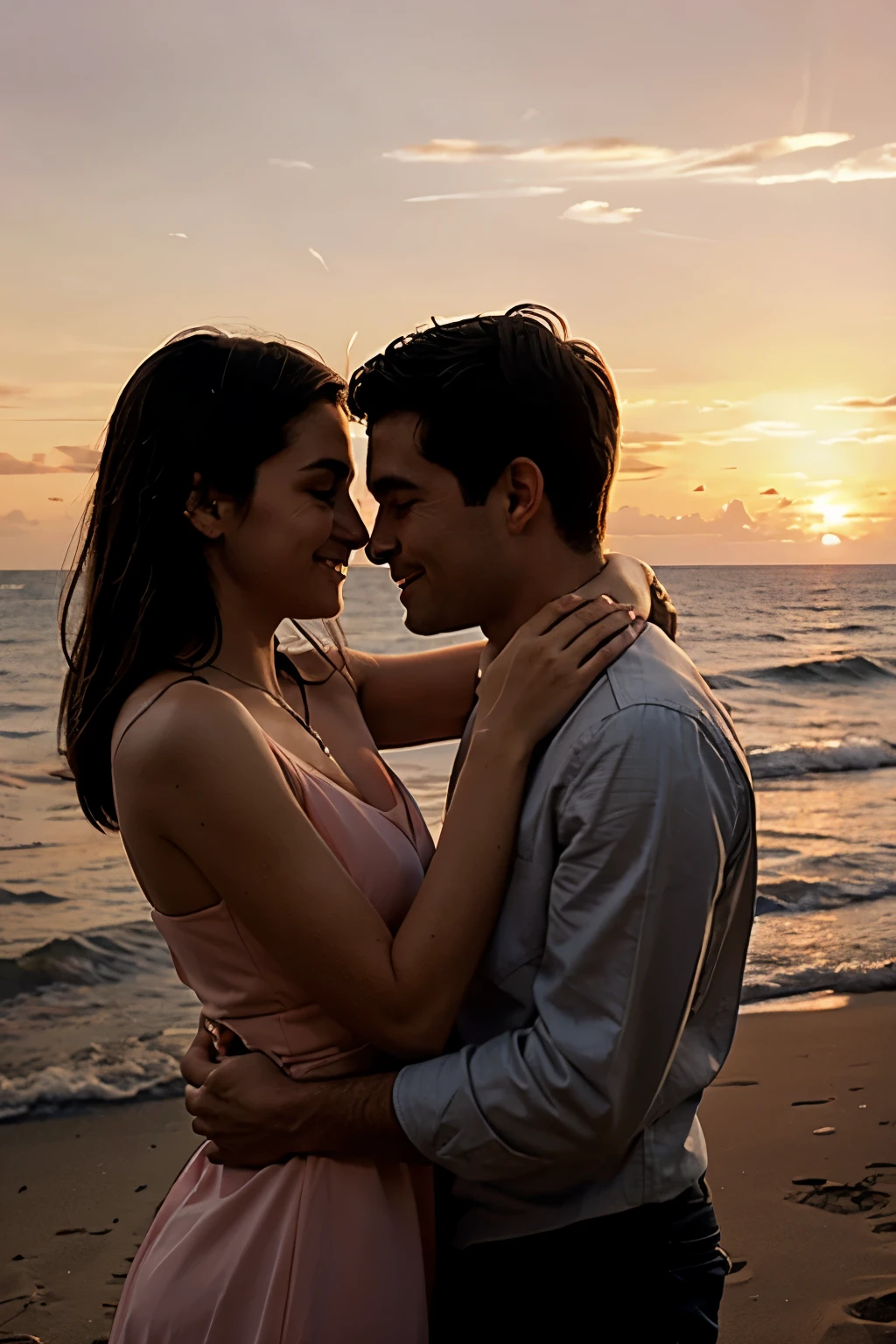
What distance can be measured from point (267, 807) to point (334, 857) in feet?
0.52

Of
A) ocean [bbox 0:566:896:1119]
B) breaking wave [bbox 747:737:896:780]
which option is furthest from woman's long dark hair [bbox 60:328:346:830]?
breaking wave [bbox 747:737:896:780]

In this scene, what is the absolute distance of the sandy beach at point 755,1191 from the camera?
4.00 metres

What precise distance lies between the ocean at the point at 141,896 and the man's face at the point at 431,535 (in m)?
4.24

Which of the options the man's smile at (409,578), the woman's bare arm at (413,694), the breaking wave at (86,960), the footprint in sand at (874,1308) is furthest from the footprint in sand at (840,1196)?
the breaking wave at (86,960)

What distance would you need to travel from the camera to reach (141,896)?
9203 mm

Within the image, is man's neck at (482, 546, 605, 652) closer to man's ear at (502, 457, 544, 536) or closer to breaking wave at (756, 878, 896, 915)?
man's ear at (502, 457, 544, 536)

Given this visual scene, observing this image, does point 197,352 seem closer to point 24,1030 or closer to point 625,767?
point 625,767

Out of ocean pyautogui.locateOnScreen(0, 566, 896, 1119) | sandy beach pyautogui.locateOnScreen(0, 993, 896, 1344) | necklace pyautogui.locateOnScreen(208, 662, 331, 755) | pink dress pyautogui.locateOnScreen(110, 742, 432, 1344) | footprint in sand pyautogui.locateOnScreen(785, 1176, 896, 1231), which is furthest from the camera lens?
ocean pyautogui.locateOnScreen(0, 566, 896, 1119)

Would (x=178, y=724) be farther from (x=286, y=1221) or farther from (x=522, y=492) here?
(x=286, y=1221)

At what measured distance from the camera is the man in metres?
1.90

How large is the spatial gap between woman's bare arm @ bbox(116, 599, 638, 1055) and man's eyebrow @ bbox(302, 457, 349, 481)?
567 millimetres

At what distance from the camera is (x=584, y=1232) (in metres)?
2.09

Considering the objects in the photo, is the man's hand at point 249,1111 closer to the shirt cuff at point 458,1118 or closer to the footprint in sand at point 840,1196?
the shirt cuff at point 458,1118

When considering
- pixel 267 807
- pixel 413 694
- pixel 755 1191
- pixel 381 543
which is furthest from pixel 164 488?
pixel 755 1191
